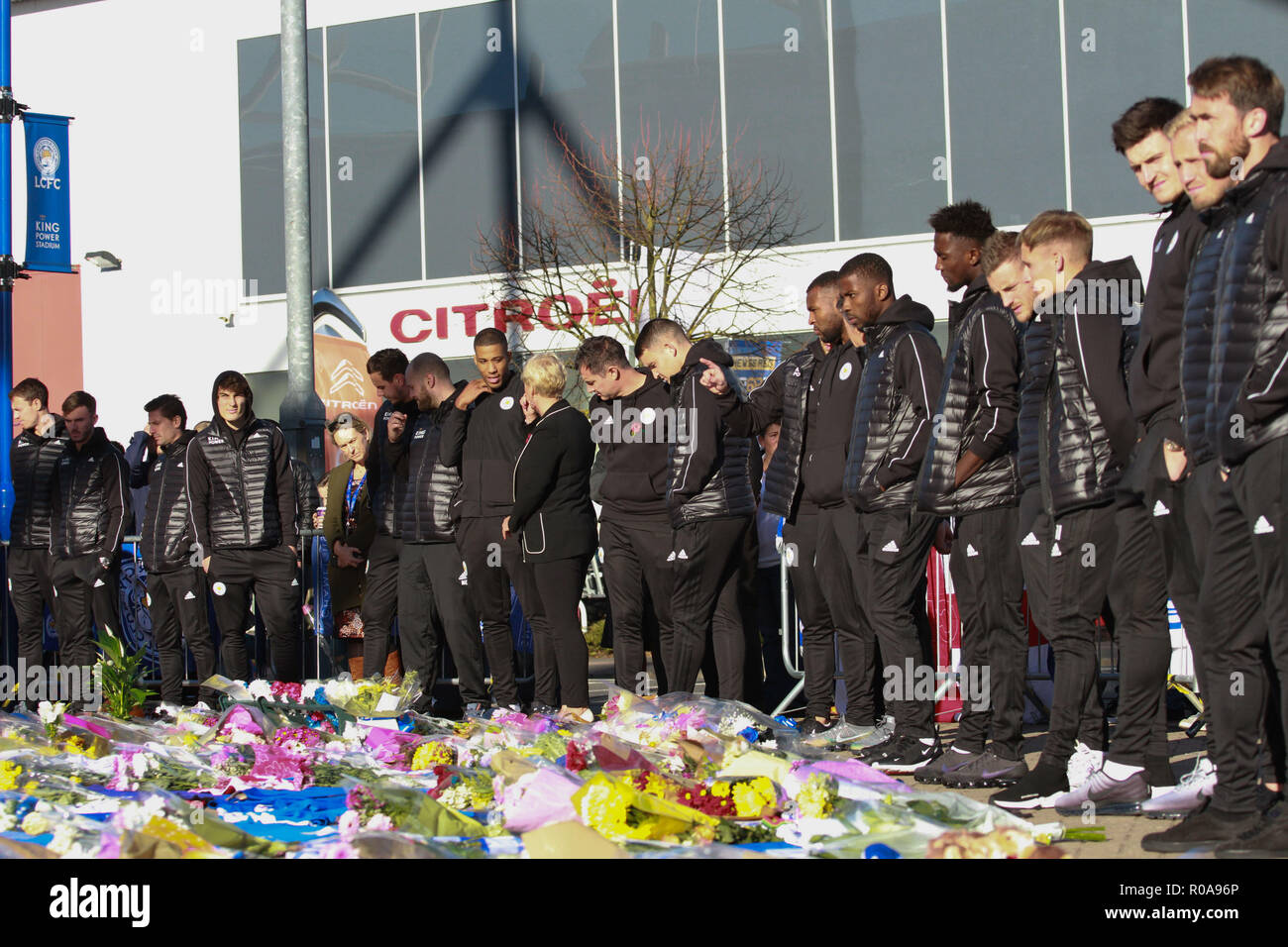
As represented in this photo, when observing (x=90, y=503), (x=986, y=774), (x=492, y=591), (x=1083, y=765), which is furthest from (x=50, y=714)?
(x=1083, y=765)

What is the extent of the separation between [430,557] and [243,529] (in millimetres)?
1257

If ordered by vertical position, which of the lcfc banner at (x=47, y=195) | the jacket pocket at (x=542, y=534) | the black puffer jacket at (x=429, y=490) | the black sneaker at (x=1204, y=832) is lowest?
the black sneaker at (x=1204, y=832)

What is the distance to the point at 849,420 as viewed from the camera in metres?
7.23

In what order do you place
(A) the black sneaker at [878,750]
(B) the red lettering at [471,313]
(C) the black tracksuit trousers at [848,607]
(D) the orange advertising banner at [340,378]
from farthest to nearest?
(B) the red lettering at [471,313] < (D) the orange advertising banner at [340,378] < (C) the black tracksuit trousers at [848,607] < (A) the black sneaker at [878,750]

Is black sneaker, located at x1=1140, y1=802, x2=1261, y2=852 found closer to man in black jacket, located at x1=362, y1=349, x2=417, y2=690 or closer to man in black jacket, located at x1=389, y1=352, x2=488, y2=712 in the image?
man in black jacket, located at x1=389, y1=352, x2=488, y2=712

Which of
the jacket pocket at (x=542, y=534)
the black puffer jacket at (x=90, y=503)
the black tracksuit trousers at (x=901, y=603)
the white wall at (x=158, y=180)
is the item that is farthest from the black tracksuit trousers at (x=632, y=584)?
the white wall at (x=158, y=180)

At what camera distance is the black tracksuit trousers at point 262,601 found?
29.8ft

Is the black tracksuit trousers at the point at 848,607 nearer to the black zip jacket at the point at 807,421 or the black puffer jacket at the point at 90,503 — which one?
the black zip jacket at the point at 807,421

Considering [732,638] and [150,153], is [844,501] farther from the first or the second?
[150,153]

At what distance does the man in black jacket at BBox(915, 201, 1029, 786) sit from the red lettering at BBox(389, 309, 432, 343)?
59.0 ft

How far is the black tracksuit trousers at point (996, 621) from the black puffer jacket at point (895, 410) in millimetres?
530

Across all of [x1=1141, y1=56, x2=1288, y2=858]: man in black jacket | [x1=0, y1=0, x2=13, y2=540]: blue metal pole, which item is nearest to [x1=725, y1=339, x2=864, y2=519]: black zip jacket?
[x1=1141, y1=56, x2=1288, y2=858]: man in black jacket

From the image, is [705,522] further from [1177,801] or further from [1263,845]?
[1263,845]
